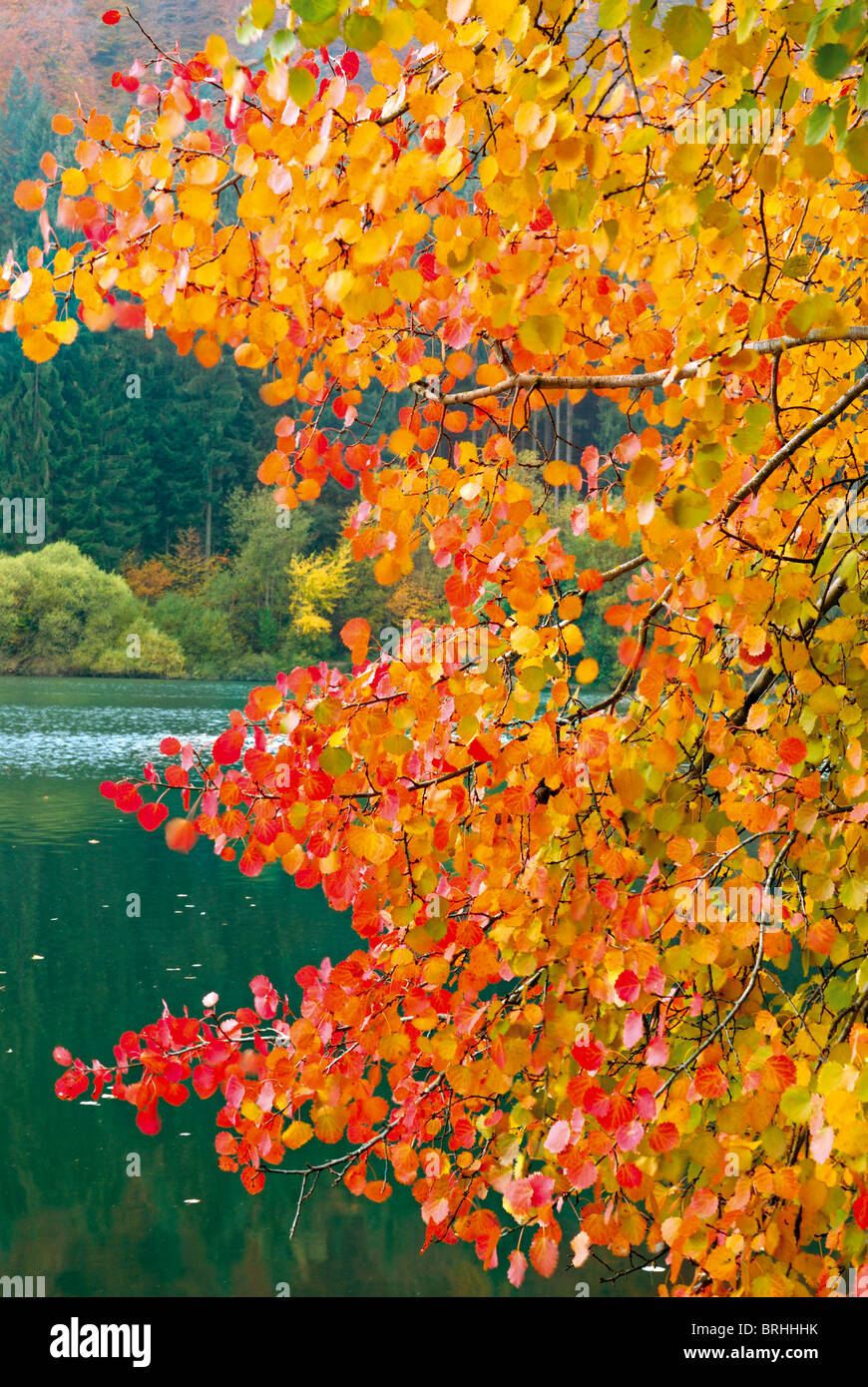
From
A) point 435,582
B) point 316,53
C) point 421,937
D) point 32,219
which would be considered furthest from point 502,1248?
point 32,219

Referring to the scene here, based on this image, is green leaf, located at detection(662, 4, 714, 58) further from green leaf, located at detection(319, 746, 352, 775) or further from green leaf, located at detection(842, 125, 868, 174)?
green leaf, located at detection(319, 746, 352, 775)

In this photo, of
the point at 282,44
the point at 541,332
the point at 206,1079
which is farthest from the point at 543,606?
the point at 206,1079

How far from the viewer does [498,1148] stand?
7.82 ft

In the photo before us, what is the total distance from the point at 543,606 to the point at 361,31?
110 cm

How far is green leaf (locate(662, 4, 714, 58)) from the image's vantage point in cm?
150

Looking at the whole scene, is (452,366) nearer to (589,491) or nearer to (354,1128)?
(589,491)

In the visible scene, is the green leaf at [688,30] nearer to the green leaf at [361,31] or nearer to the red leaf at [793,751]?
the green leaf at [361,31]

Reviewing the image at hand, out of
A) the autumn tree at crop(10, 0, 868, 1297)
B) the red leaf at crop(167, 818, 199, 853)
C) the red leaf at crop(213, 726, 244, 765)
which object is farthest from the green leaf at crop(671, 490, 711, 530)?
the red leaf at crop(167, 818, 199, 853)

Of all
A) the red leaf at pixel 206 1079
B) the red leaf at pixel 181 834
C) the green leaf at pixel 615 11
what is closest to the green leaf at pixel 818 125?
the green leaf at pixel 615 11

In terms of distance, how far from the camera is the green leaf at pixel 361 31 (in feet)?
4.53

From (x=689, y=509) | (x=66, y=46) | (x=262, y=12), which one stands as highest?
(x=66, y=46)

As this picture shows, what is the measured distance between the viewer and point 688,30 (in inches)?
59.4

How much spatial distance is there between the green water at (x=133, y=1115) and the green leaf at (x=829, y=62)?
5063mm

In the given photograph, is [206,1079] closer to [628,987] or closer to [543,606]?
[628,987]
